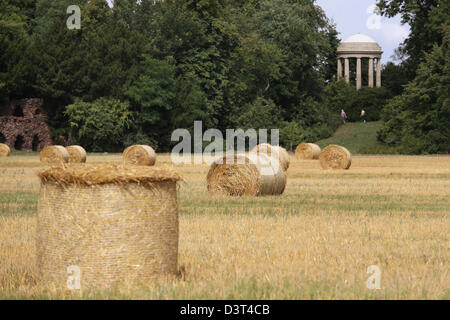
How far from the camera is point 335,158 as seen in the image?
113 ft

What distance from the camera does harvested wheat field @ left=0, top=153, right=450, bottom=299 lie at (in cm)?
782

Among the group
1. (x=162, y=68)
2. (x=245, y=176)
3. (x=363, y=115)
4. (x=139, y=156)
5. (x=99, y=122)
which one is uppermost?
(x=162, y=68)

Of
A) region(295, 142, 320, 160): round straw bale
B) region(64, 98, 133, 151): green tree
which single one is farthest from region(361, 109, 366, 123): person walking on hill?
region(295, 142, 320, 160): round straw bale

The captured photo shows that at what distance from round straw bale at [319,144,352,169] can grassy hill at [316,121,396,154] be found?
72.6 feet

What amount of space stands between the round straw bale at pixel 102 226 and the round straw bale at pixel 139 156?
2827cm

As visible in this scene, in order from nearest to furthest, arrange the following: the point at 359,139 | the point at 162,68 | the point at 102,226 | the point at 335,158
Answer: the point at 102,226, the point at 335,158, the point at 162,68, the point at 359,139

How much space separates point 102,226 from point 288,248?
3.56 meters

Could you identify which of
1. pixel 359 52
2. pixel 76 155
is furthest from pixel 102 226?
pixel 359 52

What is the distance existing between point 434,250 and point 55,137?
53571 millimetres

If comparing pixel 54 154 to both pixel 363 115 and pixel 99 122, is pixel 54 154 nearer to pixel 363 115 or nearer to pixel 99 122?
pixel 99 122

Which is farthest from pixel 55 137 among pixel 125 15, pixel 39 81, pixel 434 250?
pixel 434 250

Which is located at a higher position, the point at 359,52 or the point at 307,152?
the point at 359,52

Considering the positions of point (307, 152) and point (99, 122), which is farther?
point (99, 122)

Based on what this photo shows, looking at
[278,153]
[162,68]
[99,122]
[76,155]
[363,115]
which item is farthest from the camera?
[363,115]
